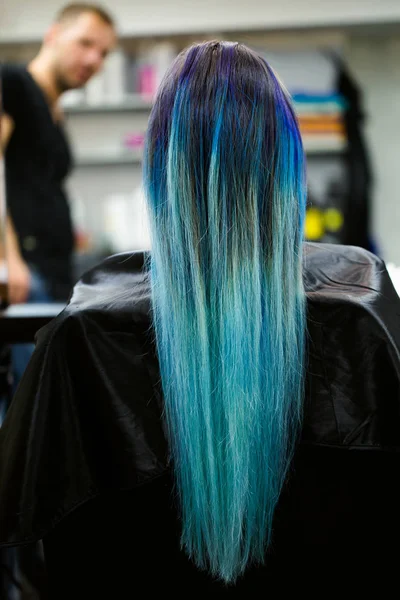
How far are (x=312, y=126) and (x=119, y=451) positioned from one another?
3.80m

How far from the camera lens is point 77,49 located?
10.4ft

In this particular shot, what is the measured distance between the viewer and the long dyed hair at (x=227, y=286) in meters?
0.93

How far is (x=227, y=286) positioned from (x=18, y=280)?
1838 mm

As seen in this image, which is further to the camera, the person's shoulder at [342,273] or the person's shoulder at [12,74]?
the person's shoulder at [12,74]

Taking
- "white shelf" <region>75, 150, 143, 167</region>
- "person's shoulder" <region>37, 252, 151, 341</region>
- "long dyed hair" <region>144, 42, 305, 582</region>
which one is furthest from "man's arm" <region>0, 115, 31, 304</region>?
"white shelf" <region>75, 150, 143, 167</region>

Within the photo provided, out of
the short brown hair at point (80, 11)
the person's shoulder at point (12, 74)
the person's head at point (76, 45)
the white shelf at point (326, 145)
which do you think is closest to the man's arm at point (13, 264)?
the person's shoulder at point (12, 74)

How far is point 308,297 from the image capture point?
100cm

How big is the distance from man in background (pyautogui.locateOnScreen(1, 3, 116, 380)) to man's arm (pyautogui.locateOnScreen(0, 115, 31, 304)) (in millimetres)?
12

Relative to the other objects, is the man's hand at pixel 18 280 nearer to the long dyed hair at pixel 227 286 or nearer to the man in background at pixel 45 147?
the man in background at pixel 45 147

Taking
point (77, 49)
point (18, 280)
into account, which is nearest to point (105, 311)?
point (18, 280)

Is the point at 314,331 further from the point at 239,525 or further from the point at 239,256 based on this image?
the point at 239,525

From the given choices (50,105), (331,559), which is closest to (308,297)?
(331,559)

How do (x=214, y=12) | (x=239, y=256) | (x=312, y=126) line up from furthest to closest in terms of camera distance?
(x=312, y=126)
(x=214, y=12)
(x=239, y=256)

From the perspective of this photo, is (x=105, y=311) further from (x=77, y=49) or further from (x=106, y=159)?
(x=106, y=159)
